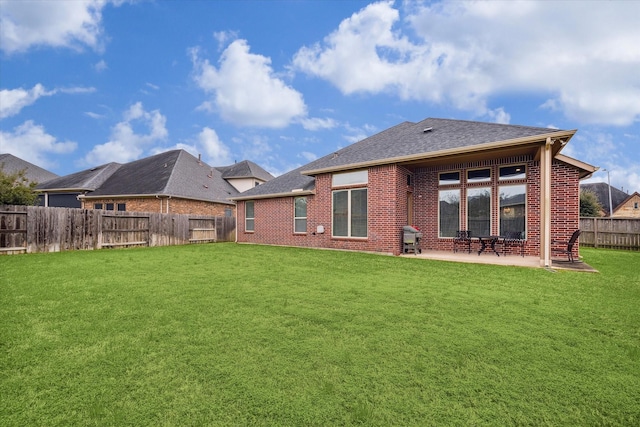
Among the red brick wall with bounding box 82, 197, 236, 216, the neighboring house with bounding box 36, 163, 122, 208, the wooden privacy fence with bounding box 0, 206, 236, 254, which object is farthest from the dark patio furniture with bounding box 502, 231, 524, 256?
the neighboring house with bounding box 36, 163, 122, 208

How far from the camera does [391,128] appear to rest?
46.8 feet

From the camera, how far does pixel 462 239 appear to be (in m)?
10.5

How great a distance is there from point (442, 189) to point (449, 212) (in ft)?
3.00

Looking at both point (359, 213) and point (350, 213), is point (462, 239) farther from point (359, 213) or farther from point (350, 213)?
point (350, 213)

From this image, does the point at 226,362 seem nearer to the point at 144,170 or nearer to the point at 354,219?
the point at 354,219

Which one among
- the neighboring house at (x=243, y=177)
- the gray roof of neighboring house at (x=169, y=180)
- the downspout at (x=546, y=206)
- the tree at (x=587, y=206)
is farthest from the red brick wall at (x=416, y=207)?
the tree at (x=587, y=206)

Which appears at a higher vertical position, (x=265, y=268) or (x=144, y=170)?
(x=144, y=170)

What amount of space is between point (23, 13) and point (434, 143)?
20.3m

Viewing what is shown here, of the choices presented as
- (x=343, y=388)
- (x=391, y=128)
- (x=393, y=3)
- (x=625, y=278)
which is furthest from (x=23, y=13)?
(x=625, y=278)

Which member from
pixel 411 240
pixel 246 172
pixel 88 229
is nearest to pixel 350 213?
pixel 411 240

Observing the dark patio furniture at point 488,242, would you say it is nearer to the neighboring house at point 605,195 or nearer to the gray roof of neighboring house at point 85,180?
the gray roof of neighboring house at point 85,180

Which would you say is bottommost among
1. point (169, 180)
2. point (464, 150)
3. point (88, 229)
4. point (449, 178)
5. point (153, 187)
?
point (88, 229)

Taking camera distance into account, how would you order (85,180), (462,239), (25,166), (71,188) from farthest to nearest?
(25,166), (85,180), (71,188), (462,239)

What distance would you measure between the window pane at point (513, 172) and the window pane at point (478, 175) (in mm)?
416
